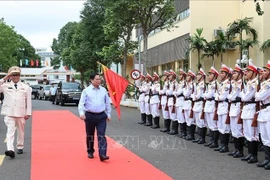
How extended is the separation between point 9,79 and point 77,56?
3352 centimetres

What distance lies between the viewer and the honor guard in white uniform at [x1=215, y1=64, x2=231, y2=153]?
10.8 meters

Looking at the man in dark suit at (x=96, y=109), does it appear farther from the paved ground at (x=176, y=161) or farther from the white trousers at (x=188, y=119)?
the white trousers at (x=188, y=119)

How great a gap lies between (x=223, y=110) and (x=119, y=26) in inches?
788

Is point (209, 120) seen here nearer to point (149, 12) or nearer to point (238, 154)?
point (238, 154)

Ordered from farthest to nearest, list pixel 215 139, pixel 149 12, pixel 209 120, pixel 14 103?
pixel 149 12, pixel 209 120, pixel 215 139, pixel 14 103

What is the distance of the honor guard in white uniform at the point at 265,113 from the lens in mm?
8828

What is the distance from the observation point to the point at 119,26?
30.1 meters

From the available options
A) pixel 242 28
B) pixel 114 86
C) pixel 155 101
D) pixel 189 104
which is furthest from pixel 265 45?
pixel 114 86

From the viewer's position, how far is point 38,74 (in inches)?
3757

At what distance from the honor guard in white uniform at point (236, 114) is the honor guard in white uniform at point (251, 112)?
46cm

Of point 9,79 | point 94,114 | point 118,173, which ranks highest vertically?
point 9,79

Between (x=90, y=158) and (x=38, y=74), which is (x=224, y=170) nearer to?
(x=90, y=158)

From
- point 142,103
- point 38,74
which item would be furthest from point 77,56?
point 38,74

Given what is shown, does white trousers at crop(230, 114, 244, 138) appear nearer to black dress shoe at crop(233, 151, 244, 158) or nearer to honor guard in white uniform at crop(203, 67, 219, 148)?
black dress shoe at crop(233, 151, 244, 158)
